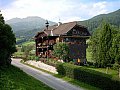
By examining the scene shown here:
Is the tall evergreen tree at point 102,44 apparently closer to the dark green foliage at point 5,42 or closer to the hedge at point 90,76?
the hedge at point 90,76

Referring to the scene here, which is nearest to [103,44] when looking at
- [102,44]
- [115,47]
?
[102,44]

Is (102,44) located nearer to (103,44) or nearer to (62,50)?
(103,44)

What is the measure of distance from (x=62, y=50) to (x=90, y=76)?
30.1 m

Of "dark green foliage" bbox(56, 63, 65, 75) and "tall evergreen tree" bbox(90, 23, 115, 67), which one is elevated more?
"tall evergreen tree" bbox(90, 23, 115, 67)

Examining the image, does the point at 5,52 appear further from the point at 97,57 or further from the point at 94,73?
the point at 97,57

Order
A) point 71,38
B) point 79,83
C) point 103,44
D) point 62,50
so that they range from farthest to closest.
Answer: point 71,38, point 62,50, point 103,44, point 79,83

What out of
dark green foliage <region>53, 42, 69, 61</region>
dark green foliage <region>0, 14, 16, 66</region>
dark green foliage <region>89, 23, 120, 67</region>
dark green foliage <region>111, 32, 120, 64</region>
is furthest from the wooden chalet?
dark green foliage <region>0, 14, 16, 66</region>

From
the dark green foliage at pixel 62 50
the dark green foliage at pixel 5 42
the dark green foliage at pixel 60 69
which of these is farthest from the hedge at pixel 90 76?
the dark green foliage at pixel 62 50

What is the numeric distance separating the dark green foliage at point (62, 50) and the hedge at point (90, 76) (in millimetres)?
14542

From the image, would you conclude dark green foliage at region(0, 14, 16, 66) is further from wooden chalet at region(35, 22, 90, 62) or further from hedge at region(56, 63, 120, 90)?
wooden chalet at region(35, 22, 90, 62)

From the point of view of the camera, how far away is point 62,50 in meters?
77.2

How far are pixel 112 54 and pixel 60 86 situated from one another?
79.9 feet

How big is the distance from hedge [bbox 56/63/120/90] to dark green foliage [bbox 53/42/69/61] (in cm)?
1454

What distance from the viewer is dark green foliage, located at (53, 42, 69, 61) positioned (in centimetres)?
7675
